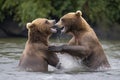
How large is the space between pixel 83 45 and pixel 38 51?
911mm

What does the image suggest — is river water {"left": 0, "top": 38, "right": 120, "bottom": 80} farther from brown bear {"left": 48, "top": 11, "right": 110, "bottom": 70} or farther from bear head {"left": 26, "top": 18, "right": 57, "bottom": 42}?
bear head {"left": 26, "top": 18, "right": 57, "bottom": 42}

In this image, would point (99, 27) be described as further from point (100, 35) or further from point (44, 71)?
point (44, 71)

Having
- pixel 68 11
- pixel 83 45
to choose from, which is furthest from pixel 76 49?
pixel 68 11

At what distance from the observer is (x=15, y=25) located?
22.3 meters

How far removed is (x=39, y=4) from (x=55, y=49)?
378 inches

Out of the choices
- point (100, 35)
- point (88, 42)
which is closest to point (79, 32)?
point (88, 42)

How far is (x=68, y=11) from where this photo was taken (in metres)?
21.6

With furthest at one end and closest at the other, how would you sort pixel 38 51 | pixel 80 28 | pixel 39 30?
pixel 80 28, pixel 39 30, pixel 38 51

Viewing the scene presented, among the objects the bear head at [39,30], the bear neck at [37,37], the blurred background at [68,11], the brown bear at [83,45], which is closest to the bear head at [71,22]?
the brown bear at [83,45]

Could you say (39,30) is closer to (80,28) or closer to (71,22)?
(71,22)

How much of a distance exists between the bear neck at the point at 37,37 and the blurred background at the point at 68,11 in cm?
865

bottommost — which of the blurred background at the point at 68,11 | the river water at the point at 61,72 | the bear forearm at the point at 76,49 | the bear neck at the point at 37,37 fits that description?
the river water at the point at 61,72

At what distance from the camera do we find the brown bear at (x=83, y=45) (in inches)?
478

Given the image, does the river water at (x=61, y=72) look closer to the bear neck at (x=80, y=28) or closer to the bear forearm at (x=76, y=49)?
the bear forearm at (x=76, y=49)
